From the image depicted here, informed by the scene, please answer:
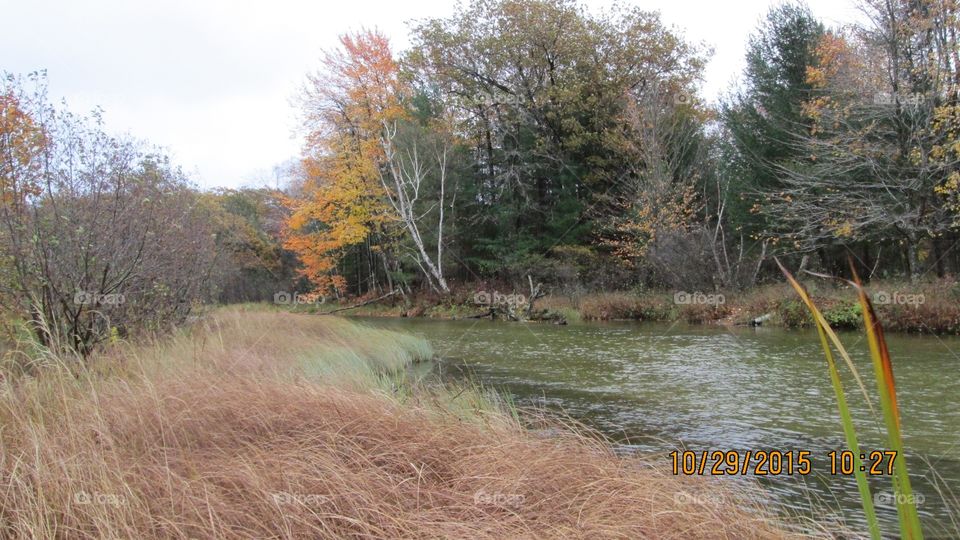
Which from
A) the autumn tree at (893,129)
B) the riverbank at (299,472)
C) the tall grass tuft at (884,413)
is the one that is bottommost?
the riverbank at (299,472)

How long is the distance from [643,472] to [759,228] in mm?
21940

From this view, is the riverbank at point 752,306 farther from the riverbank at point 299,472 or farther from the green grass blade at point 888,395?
the green grass blade at point 888,395

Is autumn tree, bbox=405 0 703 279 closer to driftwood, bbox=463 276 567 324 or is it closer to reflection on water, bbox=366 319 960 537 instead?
driftwood, bbox=463 276 567 324

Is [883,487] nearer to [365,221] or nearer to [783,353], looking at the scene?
[783,353]

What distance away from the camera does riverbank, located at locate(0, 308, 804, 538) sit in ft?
9.14

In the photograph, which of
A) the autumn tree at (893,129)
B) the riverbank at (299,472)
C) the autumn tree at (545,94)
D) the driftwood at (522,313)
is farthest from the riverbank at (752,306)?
the riverbank at (299,472)

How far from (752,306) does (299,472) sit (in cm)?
1681

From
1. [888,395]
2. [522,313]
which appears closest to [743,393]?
[888,395]

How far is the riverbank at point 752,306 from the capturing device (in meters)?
13.8

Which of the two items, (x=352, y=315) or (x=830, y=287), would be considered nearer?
(x=830, y=287)

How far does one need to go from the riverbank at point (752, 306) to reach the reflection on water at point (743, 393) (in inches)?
40.0

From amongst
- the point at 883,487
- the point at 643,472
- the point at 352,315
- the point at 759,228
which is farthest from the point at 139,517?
the point at 352,315

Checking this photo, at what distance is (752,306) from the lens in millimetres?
17547

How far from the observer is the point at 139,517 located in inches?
111
